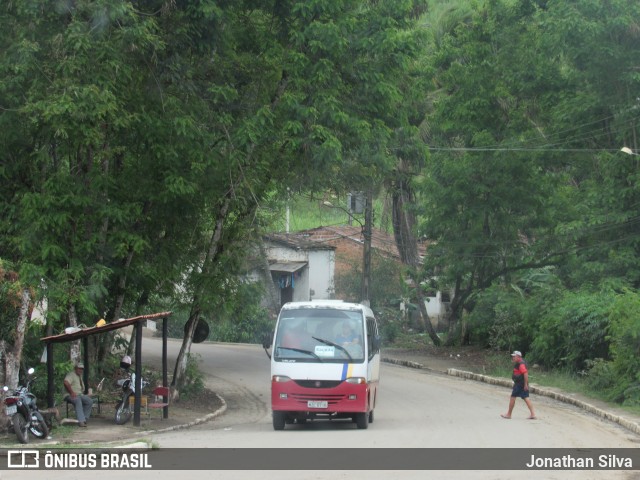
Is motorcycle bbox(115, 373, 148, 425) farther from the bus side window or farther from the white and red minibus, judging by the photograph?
the bus side window

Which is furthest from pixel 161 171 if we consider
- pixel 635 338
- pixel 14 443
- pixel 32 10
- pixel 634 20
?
pixel 634 20

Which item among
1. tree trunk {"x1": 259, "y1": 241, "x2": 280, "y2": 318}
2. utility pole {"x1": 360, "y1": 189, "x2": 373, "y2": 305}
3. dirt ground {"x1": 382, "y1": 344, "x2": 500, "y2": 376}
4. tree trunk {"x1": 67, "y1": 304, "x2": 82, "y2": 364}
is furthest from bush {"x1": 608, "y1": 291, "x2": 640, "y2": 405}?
tree trunk {"x1": 259, "y1": 241, "x2": 280, "y2": 318}

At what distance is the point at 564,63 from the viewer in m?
34.2

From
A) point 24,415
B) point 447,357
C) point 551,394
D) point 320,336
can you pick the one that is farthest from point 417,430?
point 447,357

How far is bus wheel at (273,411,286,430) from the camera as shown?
1770cm

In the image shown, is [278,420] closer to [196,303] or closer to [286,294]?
[196,303]

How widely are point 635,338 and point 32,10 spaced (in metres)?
16.7

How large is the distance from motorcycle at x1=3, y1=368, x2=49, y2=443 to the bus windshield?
4836 mm

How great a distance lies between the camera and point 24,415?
48.4 feet

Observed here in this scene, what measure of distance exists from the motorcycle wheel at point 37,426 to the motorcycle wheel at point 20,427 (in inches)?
13.2

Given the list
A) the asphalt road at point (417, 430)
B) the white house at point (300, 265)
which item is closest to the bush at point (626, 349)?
the asphalt road at point (417, 430)

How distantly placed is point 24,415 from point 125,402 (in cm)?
349

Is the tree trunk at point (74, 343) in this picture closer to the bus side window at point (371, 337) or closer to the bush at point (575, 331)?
the bus side window at point (371, 337)

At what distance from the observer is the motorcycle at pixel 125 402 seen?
1778 centimetres
